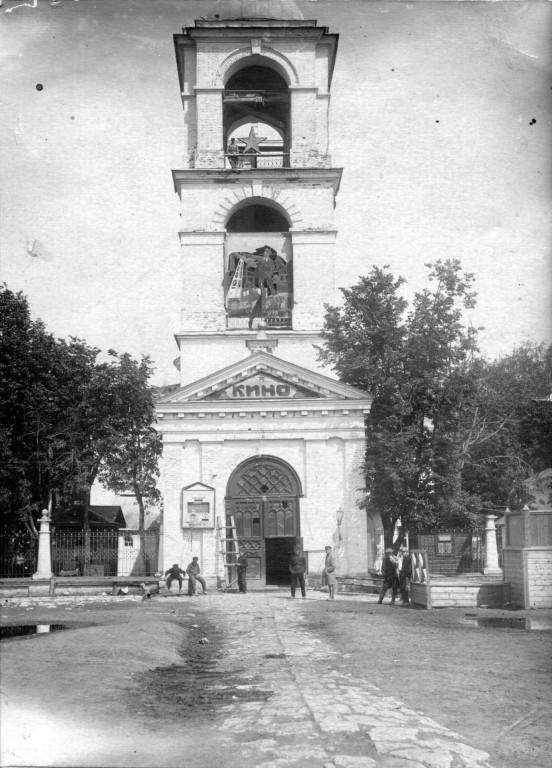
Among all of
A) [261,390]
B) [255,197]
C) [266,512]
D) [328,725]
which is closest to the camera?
[328,725]

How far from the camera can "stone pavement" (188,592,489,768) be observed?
816cm

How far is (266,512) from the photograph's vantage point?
30.6 meters

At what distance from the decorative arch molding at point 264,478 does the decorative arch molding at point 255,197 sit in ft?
34.9

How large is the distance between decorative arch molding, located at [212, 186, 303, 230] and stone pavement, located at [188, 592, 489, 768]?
25.3m

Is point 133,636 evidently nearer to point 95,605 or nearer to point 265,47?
point 95,605

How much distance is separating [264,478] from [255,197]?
40.2ft

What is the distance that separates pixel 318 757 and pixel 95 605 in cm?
1492

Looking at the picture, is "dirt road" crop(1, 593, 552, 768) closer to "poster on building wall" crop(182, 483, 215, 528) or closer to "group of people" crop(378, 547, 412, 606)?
"group of people" crop(378, 547, 412, 606)

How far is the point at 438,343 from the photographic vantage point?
99.6 ft

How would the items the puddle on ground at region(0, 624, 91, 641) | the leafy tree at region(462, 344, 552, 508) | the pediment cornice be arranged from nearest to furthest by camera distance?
the puddle on ground at region(0, 624, 91, 641), the pediment cornice, the leafy tree at region(462, 344, 552, 508)

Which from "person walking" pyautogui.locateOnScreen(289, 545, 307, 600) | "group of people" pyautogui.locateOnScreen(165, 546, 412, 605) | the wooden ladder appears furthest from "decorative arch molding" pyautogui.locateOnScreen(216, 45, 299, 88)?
"person walking" pyautogui.locateOnScreen(289, 545, 307, 600)

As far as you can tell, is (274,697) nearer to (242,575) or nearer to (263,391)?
(242,575)

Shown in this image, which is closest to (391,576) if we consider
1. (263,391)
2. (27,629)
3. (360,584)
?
(360,584)

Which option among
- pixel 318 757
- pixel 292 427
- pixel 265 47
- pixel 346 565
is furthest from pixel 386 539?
pixel 318 757
